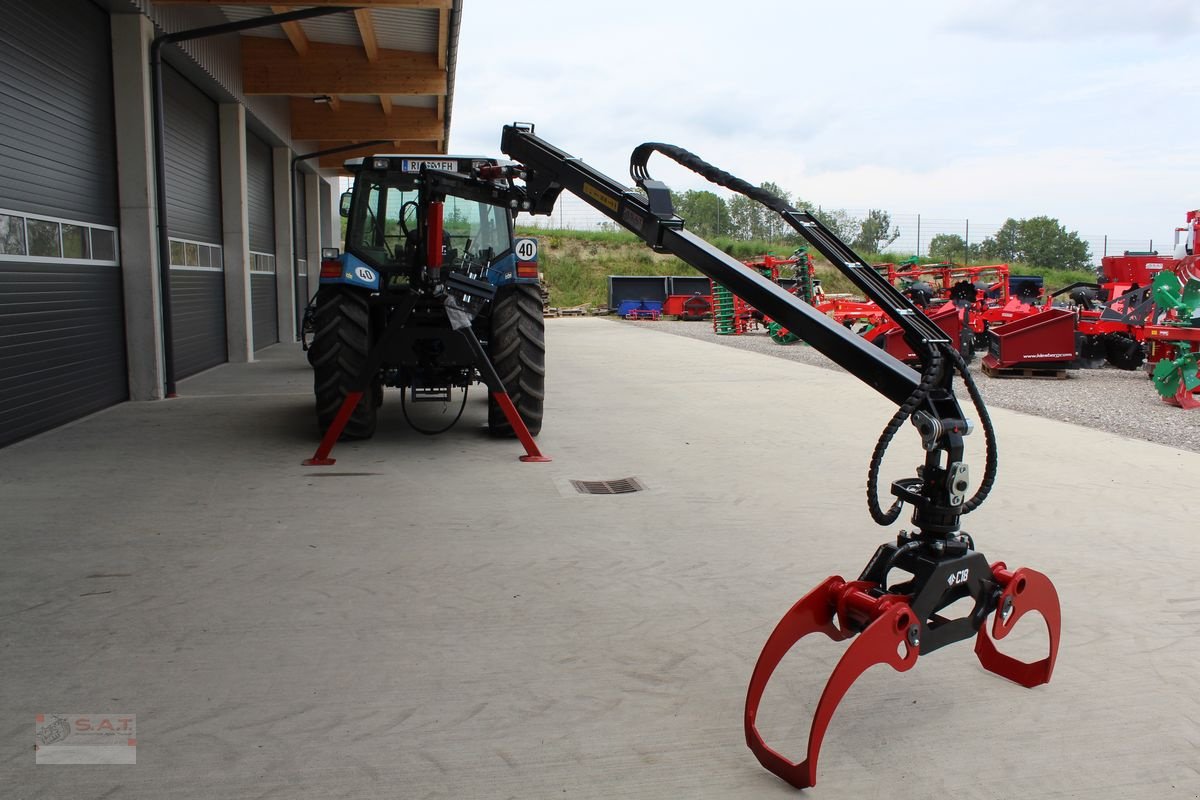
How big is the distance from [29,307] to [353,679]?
611cm

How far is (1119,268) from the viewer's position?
1628 centimetres

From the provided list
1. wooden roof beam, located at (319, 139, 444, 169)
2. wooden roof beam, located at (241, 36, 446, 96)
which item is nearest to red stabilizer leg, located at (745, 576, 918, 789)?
wooden roof beam, located at (241, 36, 446, 96)

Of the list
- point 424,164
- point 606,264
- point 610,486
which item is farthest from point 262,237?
point 606,264

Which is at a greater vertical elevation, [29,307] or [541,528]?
[29,307]

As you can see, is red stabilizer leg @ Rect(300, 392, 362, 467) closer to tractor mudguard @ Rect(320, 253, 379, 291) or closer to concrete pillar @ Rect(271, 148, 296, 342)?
tractor mudguard @ Rect(320, 253, 379, 291)

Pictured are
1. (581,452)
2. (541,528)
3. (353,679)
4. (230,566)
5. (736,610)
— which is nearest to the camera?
(353,679)

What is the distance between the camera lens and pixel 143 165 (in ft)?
31.4

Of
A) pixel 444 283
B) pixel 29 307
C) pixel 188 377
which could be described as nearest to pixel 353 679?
pixel 444 283

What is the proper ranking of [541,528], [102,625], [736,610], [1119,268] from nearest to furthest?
[102,625]
[736,610]
[541,528]
[1119,268]

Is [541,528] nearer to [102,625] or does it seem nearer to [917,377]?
[102,625]

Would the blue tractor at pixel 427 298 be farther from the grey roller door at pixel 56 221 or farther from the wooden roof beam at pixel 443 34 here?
the wooden roof beam at pixel 443 34

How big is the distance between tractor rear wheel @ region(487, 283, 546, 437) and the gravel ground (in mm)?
5401

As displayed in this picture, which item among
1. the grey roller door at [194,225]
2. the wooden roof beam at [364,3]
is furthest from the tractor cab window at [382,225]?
the grey roller door at [194,225]

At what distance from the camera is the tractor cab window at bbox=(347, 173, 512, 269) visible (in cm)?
771
